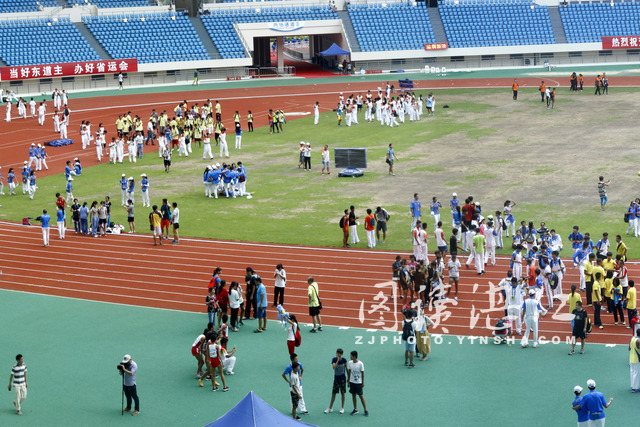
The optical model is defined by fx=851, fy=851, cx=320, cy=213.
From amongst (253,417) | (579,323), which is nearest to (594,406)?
(579,323)

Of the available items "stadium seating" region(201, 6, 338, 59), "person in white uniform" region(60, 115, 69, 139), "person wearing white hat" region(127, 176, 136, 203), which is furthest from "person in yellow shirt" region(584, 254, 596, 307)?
"stadium seating" region(201, 6, 338, 59)

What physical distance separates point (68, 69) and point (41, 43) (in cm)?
392

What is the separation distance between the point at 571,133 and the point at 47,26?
43.0 metres

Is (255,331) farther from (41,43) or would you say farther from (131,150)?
(41,43)

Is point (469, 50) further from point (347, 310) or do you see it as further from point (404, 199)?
point (347, 310)

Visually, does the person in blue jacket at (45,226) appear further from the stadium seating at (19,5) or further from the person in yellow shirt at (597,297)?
the stadium seating at (19,5)

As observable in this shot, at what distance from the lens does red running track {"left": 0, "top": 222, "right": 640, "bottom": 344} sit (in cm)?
2164

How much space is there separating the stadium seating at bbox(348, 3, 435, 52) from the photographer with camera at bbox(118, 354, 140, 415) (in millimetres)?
57863

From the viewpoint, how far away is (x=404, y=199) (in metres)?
33.0

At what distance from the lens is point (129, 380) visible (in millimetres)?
16797

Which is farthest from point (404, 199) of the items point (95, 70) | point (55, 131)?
point (95, 70)

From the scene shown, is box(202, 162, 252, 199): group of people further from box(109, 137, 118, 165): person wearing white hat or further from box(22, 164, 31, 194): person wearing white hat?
box(109, 137, 118, 165): person wearing white hat

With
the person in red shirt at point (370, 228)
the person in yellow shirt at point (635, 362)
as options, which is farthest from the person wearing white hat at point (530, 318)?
the person in red shirt at point (370, 228)

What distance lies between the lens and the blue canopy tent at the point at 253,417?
46.2ft
